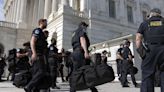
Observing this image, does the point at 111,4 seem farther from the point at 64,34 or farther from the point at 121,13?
the point at 64,34

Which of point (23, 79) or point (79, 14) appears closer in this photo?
point (23, 79)

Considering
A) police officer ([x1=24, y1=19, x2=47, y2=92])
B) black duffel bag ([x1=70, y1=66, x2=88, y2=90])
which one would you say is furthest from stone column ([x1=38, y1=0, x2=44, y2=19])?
black duffel bag ([x1=70, y1=66, x2=88, y2=90])

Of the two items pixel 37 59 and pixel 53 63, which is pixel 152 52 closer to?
pixel 37 59

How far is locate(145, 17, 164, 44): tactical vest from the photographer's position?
505 cm

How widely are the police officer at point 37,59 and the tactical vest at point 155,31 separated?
236cm

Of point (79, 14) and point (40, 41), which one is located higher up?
point (79, 14)

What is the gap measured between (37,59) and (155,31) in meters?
2.62

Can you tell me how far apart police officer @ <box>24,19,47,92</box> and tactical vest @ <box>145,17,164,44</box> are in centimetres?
236

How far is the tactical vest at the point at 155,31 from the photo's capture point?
5055mm

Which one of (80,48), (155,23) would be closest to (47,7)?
(80,48)

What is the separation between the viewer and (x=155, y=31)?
5.11 meters

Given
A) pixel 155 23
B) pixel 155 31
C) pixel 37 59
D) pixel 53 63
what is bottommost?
pixel 53 63

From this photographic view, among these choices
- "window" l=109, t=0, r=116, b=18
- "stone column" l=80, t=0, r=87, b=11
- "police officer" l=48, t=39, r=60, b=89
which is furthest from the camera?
"window" l=109, t=0, r=116, b=18

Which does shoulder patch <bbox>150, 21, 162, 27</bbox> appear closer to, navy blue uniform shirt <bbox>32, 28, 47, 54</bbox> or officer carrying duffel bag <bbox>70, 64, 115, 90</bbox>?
officer carrying duffel bag <bbox>70, 64, 115, 90</bbox>
